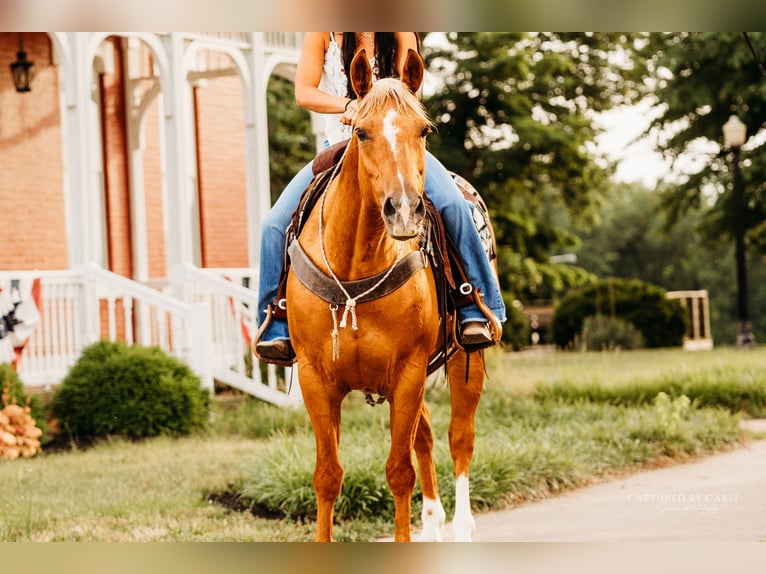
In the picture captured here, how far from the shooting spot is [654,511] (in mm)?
7051

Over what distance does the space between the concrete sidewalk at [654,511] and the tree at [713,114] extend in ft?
23.1

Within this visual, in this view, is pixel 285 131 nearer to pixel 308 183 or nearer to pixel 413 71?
pixel 308 183

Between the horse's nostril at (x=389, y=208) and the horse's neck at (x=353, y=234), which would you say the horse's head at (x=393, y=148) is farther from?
the horse's neck at (x=353, y=234)

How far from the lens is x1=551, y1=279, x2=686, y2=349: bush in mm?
15867

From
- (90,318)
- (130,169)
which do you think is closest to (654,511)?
(90,318)

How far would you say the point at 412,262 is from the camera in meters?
4.55

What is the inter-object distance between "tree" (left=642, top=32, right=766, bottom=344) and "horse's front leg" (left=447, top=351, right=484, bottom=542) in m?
9.75

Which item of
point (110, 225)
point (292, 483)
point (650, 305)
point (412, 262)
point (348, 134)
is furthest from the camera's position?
point (650, 305)

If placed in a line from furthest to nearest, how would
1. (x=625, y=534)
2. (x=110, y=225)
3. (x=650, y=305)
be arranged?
1. (x=650, y=305)
2. (x=110, y=225)
3. (x=625, y=534)

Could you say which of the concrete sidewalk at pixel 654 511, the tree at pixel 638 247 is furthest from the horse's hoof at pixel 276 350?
the tree at pixel 638 247

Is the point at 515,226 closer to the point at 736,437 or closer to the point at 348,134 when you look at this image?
the point at 736,437

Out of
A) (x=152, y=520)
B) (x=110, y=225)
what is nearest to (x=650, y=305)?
(x=110, y=225)

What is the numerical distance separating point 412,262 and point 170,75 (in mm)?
6731

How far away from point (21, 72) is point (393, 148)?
7.97 metres
